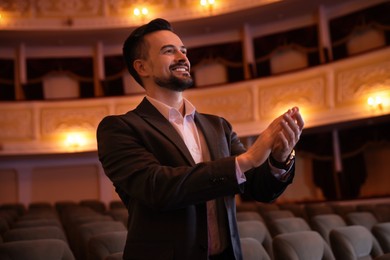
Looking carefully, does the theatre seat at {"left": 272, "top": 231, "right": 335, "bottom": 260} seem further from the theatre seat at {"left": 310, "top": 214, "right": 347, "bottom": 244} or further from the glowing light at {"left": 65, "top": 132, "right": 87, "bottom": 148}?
the glowing light at {"left": 65, "top": 132, "right": 87, "bottom": 148}

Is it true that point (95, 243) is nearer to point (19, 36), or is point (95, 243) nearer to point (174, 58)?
point (174, 58)

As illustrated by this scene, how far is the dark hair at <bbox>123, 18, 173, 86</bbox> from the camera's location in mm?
1579

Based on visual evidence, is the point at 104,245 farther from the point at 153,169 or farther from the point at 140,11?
the point at 140,11

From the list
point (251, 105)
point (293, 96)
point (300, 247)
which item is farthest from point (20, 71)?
point (300, 247)

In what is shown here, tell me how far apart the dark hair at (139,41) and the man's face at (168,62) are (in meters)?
0.02

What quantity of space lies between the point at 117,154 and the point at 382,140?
9.10 metres

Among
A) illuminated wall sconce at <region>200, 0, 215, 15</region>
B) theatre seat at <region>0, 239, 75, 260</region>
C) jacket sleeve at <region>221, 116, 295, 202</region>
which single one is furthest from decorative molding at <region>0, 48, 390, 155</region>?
jacket sleeve at <region>221, 116, 295, 202</region>

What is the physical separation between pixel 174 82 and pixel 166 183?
1.16ft

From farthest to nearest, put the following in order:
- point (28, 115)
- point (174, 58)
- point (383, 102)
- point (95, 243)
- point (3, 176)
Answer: point (3, 176), point (28, 115), point (383, 102), point (95, 243), point (174, 58)

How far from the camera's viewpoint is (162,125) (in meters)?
1.48

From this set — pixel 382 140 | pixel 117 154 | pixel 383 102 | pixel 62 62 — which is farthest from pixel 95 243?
pixel 62 62

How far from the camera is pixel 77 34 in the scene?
37.5 ft

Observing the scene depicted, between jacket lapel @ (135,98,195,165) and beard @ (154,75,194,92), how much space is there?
8cm

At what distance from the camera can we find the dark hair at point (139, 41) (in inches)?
62.2
